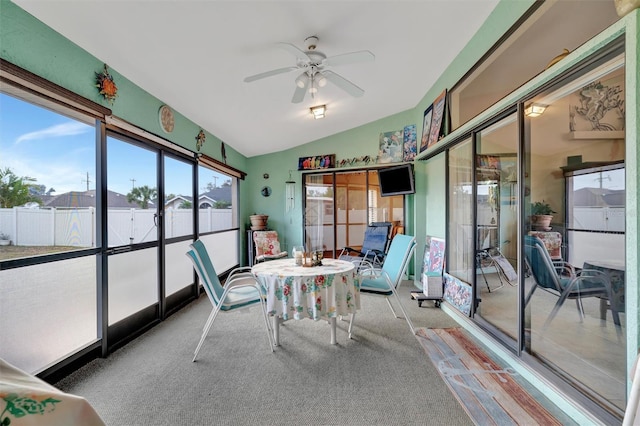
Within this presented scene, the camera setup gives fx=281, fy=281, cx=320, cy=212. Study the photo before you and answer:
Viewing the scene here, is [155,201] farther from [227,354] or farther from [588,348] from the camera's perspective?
[588,348]

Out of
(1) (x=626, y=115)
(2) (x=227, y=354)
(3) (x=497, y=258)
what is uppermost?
(1) (x=626, y=115)

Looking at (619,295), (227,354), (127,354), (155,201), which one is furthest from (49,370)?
(619,295)

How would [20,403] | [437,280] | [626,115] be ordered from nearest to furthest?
[20,403], [626,115], [437,280]

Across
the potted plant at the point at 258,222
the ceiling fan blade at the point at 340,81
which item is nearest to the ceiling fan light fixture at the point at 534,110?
the ceiling fan blade at the point at 340,81

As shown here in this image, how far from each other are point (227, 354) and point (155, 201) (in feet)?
6.53

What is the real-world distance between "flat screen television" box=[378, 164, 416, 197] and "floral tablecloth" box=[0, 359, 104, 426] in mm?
4931

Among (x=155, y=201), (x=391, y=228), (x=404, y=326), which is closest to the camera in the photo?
(x=404, y=326)

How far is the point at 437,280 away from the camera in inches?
151

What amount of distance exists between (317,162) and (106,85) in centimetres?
399

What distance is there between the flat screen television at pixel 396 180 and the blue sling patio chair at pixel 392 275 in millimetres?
1925

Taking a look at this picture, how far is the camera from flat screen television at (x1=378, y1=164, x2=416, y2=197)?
197 inches

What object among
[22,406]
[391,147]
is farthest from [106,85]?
[391,147]

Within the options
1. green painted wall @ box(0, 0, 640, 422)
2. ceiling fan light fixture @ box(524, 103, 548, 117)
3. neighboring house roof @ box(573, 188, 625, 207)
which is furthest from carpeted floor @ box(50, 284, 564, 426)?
ceiling fan light fixture @ box(524, 103, 548, 117)

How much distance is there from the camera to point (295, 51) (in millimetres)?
2293
